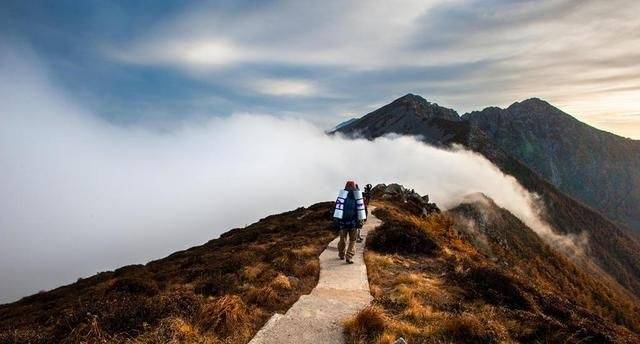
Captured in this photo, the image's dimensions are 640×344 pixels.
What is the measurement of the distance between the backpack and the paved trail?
1742 millimetres

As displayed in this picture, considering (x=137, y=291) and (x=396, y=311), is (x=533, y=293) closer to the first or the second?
(x=396, y=311)

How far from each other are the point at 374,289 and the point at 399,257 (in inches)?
221

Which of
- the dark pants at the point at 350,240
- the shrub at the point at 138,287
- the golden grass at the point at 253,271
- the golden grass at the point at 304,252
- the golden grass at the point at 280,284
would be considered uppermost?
the dark pants at the point at 350,240

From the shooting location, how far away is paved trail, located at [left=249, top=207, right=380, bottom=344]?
8438 mm

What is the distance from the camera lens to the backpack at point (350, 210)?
15.5 m

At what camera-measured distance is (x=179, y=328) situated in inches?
324

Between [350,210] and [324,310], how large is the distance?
590 cm

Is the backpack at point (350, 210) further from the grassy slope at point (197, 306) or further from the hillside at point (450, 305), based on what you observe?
the grassy slope at point (197, 306)

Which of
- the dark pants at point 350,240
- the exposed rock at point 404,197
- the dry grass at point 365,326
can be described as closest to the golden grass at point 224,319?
the dry grass at point 365,326

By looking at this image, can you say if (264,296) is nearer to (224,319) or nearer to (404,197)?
(224,319)

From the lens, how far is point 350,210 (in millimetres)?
15523

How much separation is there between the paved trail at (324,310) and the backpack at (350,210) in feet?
5.71

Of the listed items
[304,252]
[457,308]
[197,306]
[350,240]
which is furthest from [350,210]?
[197,306]

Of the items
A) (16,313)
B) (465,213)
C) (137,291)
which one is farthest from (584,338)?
(465,213)
